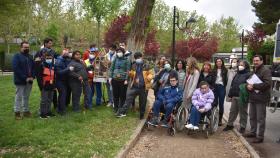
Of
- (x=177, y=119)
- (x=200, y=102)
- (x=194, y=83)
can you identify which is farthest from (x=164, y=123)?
(x=194, y=83)

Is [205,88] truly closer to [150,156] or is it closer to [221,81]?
[221,81]

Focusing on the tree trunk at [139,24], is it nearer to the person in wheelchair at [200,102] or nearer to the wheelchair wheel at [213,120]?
the person in wheelchair at [200,102]

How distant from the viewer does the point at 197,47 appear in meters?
55.7

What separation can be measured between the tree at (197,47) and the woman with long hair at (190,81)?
4370 centimetres

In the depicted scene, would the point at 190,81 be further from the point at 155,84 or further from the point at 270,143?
the point at 270,143

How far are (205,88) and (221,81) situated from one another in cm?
111

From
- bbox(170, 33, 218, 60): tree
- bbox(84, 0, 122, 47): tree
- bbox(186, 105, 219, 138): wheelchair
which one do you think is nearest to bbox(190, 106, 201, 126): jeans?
bbox(186, 105, 219, 138): wheelchair

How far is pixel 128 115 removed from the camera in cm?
1173

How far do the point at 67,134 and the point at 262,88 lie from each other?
4.32 meters

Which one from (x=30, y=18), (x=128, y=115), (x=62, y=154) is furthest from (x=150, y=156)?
(x=30, y=18)

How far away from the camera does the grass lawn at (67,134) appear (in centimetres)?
748

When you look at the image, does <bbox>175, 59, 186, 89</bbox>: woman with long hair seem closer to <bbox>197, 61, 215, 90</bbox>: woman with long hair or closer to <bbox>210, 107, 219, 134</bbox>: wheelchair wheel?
<bbox>197, 61, 215, 90</bbox>: woman with long hair

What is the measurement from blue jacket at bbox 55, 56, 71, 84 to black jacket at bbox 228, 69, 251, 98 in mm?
4246

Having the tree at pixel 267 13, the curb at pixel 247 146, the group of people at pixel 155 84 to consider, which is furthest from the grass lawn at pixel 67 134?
the tree at pixel 267 13
